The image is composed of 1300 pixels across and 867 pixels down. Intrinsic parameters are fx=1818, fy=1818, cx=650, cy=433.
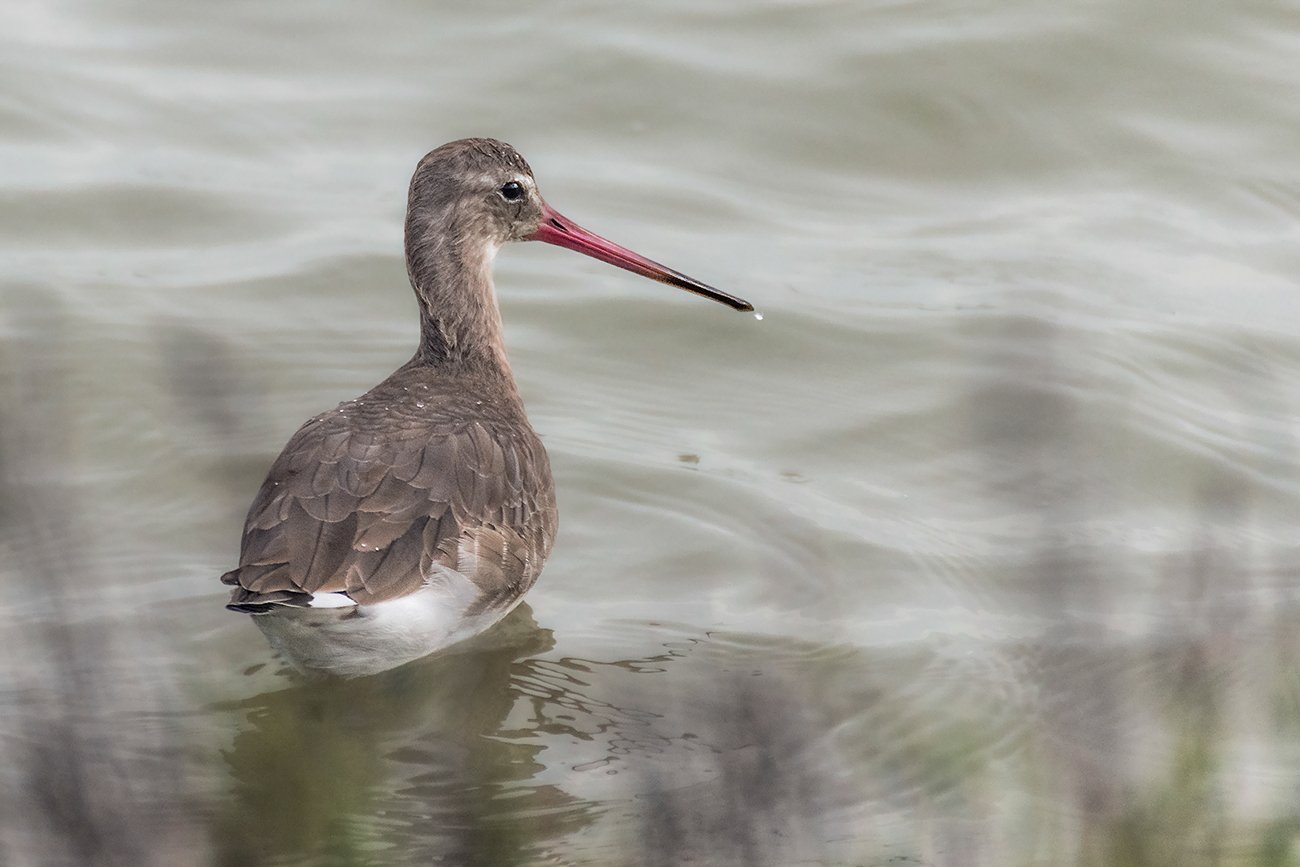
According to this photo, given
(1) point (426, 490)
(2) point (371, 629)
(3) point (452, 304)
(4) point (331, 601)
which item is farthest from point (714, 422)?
(4) point (331, 601)

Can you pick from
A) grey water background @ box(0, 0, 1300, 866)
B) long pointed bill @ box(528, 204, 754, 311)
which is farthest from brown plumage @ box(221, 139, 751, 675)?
grey water background @ box(0, 0, 1300, 866)

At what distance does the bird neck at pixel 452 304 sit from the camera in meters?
6.11

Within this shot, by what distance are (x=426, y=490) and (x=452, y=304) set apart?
1276 millimetres

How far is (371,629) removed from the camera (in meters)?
4.73

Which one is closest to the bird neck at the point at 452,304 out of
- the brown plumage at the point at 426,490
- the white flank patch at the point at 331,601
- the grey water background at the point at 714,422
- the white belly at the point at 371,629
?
the brown plumage at the point at 426,490

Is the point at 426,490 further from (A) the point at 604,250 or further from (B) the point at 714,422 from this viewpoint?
(B) the point at 714,422

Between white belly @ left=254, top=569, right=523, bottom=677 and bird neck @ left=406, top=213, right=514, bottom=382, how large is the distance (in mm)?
1281

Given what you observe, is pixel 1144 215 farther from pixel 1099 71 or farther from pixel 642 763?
pixel 642 763

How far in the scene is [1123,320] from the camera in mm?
7602

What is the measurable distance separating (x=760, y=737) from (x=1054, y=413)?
0.72 metres

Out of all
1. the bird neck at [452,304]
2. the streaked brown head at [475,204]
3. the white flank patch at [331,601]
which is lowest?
the white flank patch at [331,601]

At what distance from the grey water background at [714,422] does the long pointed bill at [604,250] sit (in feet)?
2.24

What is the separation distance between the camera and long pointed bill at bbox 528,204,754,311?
20.8 feet

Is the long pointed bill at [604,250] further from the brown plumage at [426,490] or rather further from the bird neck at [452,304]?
the bird neck at [452,304]
